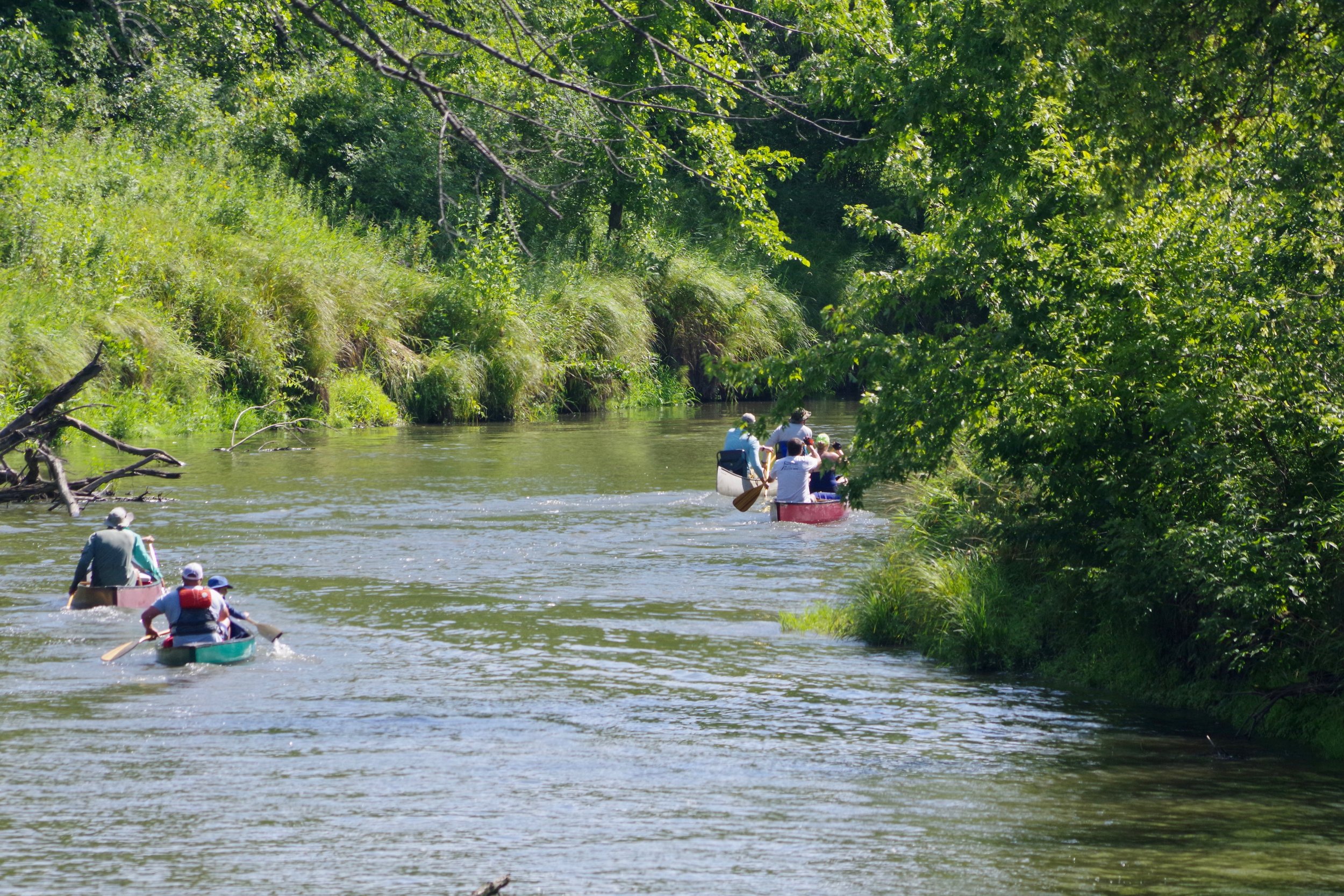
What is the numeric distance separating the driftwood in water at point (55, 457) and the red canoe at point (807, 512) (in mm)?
8060

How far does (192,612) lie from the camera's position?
43.6ft

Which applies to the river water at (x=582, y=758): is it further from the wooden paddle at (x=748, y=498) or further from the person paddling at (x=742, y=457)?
the person paddling at (x=742, y=457)

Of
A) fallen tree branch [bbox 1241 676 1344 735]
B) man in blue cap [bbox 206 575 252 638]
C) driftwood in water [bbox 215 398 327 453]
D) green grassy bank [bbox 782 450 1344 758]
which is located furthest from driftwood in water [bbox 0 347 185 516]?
fallen tree branch [bbox 1241 676 1344 735]

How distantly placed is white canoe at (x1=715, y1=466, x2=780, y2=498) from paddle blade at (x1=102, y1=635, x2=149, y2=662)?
11885mm

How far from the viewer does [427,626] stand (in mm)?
14922

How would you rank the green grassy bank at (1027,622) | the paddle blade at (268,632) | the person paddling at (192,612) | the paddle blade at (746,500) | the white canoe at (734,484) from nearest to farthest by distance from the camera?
the green grassy bank at (1027,622), the person paddling at (192,612), the paddle blade at (268,632), the paddle blade at (746,500), the white canoe at (734,484)

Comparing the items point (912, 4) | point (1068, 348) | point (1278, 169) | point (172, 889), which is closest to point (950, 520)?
point (1068, 348)

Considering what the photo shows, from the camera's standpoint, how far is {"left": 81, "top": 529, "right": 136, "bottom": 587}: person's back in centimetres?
1542

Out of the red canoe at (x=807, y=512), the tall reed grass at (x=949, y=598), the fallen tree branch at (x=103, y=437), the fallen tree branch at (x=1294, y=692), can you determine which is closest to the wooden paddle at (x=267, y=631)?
the tall reed grass at (x=949, y=598)

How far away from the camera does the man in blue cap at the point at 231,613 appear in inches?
537

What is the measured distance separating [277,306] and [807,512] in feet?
56.3

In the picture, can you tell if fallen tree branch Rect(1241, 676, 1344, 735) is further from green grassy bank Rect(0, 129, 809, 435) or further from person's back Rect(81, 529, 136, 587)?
green grassy bank Rect(0, 129, 809, 435)

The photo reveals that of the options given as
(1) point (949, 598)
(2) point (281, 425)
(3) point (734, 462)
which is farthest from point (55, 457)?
(1) point (949, 598)

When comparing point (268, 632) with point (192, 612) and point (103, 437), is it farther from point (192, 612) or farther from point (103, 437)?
point (103, 437)
